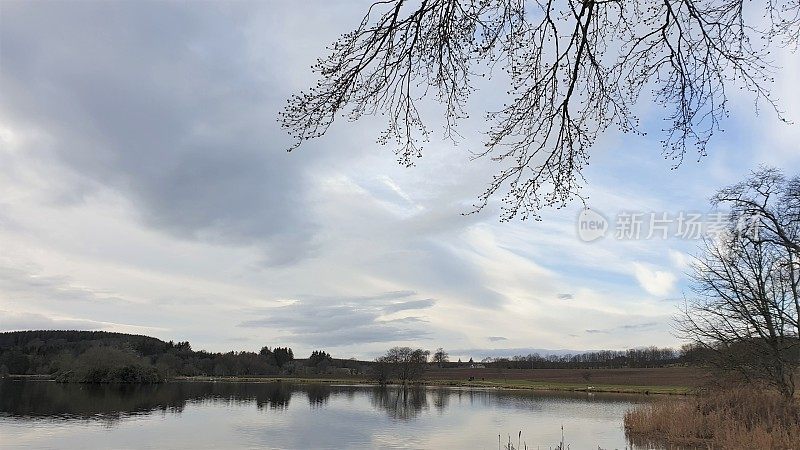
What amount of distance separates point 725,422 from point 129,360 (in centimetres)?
7385

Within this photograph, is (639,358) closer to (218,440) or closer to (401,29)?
(218,440)

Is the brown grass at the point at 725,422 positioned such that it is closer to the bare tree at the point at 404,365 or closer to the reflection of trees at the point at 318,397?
the reflection of trees at the point at 318,397

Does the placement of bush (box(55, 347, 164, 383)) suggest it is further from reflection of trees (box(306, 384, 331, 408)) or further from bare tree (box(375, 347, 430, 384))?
bare tree (box(375, 347, 430, 384))

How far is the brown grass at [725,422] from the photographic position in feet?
44.1

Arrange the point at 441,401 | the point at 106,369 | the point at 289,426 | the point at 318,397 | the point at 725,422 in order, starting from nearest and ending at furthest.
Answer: the point at 725,422, the point at 289,426, the point at 441,401, the point at 318,397, the point at 106,369

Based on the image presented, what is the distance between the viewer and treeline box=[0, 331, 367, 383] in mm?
73562

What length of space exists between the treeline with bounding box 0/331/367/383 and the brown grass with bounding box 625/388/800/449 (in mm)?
69307

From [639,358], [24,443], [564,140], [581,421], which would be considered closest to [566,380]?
[639,358]

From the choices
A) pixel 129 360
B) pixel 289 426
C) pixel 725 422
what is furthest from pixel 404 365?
pixel 725 422

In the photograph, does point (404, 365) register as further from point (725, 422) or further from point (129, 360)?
point (725, 422)

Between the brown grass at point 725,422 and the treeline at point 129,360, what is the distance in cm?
6931

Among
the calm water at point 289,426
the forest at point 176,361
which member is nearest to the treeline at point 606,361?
the forest at point 176,361

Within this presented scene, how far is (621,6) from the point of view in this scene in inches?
148

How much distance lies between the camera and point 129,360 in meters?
74.2
